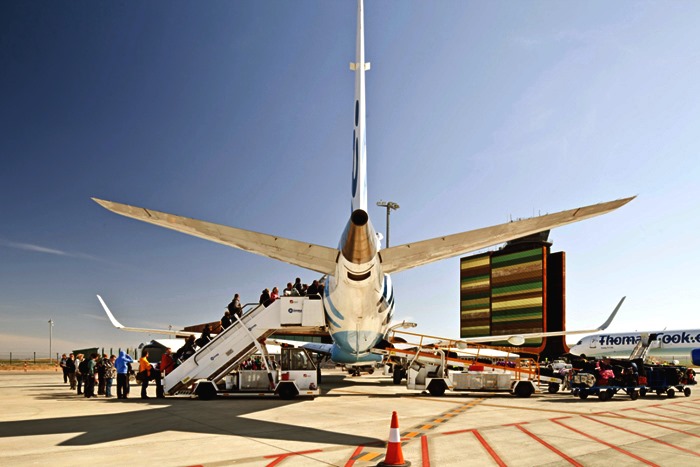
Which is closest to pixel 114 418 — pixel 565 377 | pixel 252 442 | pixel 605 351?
pixel 252 442

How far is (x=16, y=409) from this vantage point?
52.8ft

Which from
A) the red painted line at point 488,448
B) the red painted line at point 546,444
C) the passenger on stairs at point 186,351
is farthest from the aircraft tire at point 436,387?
the red painted line at point 488,448

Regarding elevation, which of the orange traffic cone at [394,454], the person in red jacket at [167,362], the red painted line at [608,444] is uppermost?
the orange traffic cone at [394,454]

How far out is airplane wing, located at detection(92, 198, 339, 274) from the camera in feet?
31.3

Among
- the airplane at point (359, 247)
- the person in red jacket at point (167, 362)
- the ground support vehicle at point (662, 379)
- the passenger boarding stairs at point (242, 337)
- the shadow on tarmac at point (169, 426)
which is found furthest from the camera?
the ground support vehicle at point (662, 379)

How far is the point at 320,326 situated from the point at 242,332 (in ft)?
9.77

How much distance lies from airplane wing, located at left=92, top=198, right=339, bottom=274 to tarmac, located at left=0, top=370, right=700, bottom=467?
Answer: 3.87 m

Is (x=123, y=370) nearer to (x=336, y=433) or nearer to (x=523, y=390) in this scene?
(x=336, y=433)

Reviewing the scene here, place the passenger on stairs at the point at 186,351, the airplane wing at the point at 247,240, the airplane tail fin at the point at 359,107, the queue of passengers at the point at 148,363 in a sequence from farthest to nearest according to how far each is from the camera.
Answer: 1. the passenger on stairs at the point at 186,351
2. the queue of passengers at the point at 148,363
3. the airplane tail fin at the point at 359,107
4. the airplane wing at the point at 247,240

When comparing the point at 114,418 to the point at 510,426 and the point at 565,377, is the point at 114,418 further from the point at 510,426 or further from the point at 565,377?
the point at 565,377

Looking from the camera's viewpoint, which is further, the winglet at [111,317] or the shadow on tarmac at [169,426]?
the winglet at [111,317]

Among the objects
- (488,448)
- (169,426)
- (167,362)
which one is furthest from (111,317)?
(488,448)

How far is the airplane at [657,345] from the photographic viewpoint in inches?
2122

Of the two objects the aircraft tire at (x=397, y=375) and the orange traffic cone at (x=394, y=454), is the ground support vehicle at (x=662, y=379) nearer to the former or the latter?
the aircraft tire at (x=397, y=375)
